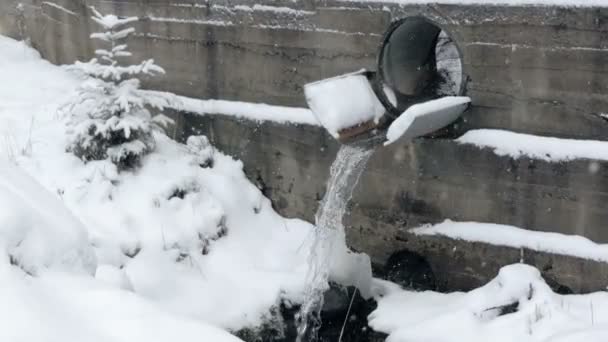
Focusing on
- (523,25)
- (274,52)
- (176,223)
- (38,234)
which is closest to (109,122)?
(176,223)

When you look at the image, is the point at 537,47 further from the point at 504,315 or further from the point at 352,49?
the point at 504,315

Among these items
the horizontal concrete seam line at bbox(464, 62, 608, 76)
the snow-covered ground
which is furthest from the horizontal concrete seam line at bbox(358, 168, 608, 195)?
the snow-covered ground

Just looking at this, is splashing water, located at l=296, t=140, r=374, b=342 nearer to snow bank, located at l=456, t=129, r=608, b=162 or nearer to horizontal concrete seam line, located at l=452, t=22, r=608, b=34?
snow bank, located at l=456, t=129, r=608, b=162

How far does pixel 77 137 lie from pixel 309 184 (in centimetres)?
231

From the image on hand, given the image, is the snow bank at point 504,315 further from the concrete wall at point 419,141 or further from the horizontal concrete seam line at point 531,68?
the horizontal concrete seam line at point 531,68

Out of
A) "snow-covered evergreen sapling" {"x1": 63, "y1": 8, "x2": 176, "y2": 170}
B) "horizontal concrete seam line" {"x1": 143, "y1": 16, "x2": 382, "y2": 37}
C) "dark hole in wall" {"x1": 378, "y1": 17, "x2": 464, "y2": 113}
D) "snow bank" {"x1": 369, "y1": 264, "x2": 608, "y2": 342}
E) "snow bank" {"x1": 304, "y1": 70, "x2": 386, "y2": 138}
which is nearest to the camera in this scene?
"snow bank" {"x1": 369, "y1": 264, "x2": 608, "y2": 342}

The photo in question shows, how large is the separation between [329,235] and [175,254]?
1.40 m

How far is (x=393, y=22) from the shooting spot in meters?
6.01

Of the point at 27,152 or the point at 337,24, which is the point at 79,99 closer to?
the point at 27,152

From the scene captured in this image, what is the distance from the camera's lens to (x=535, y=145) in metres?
5.53

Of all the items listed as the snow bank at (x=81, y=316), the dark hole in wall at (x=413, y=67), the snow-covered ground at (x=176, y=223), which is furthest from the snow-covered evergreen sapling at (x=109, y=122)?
the snow bank at (x=81, y=316)

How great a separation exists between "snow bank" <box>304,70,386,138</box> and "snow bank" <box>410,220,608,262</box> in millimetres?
1153

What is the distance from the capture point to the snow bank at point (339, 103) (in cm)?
554

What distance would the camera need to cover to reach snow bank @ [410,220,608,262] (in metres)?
5.41
